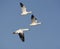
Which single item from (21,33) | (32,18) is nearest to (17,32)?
(21,33)

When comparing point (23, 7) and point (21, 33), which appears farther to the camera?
point (23, 7)

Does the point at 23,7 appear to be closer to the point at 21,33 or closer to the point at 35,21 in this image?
the point at 35,21

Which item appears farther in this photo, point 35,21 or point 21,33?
point 35,21

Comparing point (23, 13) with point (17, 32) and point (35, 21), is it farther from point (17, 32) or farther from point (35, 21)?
point (17, 32)

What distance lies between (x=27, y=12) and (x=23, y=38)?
821 cm

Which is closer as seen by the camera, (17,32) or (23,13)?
(17,32)

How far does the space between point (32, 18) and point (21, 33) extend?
20.6 feet

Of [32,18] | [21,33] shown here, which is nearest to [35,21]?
[32,18]

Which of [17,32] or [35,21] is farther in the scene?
[35,21]

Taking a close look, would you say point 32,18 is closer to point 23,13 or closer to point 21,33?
point 23,13

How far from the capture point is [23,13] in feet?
197

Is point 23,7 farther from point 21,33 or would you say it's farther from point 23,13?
point 21,33

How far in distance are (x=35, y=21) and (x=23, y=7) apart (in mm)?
4117

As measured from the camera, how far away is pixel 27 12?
196 ft
